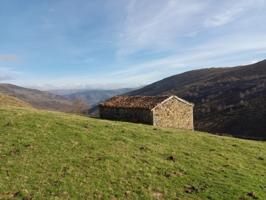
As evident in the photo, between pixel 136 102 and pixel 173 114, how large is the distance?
5429 millimetres

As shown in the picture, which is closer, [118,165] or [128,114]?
[118,165]

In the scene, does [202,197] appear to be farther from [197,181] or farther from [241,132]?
[241,132]

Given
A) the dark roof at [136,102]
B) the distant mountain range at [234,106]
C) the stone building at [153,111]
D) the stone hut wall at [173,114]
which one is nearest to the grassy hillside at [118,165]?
the stone building at [153,111]

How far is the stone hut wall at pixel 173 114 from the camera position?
43.0 metres

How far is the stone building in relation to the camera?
42.9 meters

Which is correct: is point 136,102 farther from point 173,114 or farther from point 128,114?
point 173,114

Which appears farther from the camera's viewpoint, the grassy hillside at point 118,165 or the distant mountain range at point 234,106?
the distant mountain range at point 234,106

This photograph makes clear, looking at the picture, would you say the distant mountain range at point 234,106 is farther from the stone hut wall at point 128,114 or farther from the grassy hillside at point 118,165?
the grassy hillside at point 118,165

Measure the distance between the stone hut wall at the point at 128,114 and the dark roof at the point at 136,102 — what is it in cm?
52

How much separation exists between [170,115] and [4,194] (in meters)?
32.1

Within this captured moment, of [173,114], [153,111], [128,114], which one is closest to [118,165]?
[153,111]

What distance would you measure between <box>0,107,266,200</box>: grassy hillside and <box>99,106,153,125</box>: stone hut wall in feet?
48.6

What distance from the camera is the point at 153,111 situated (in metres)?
42.1

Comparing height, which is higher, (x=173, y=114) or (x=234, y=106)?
(x=173, y=114)
